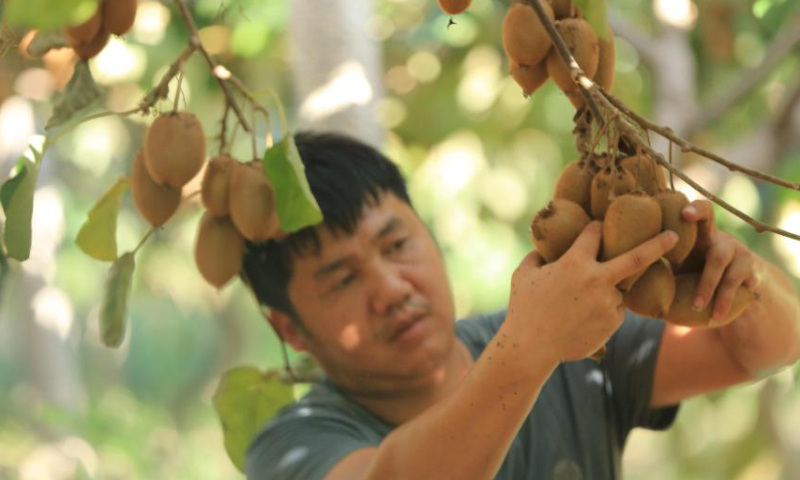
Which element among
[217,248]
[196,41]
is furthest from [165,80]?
[217,248]

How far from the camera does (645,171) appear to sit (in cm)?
71

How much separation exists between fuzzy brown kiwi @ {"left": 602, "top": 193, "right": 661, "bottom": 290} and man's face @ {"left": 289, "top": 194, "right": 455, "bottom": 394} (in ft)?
1.44

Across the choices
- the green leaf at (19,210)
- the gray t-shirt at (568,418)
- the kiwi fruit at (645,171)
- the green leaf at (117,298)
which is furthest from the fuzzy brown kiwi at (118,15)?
A: the gray t-shirt at (568,418)

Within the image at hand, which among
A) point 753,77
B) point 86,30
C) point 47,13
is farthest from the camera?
point 753,77

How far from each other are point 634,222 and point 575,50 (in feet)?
0.40

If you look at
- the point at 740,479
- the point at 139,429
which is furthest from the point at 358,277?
the point at 740,479

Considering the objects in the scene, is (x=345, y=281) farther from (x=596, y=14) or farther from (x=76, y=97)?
(x=596, y=14)

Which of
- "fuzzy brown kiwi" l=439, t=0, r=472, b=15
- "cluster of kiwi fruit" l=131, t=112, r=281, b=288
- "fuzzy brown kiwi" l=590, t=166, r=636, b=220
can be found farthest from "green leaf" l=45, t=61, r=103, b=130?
"fuzzy brown kiwi" l=590, t=166, r=636, b=220

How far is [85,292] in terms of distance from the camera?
207 inches

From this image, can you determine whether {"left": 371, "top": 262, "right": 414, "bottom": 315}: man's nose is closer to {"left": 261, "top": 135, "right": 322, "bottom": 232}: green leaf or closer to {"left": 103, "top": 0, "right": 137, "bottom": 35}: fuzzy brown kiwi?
{"left": 261, "top": 135, "right": 322, "bottom": 232}: green leaf

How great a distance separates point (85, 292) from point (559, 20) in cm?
472

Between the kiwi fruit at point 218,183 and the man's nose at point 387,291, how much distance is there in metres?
0.24

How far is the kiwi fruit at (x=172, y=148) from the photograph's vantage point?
33.4 inches

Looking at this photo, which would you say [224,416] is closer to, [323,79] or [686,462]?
[323,79]
